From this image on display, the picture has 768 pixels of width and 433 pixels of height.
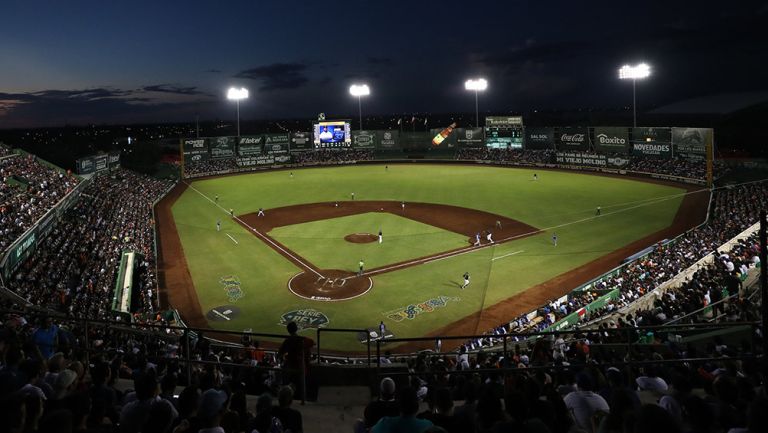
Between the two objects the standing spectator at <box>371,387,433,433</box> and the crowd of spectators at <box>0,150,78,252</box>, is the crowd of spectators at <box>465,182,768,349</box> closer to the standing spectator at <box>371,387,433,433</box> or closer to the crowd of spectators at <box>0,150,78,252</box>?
the standing spectator at <box>371,387,433,433</box>

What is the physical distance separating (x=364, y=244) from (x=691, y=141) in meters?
44.8

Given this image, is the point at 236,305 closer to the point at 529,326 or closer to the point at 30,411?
the point at 529,326

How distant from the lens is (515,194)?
55.8 meters

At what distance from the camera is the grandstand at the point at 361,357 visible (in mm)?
5195

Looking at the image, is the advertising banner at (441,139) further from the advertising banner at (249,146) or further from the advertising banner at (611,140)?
the advertising banner at (249,146)

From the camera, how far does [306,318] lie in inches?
942

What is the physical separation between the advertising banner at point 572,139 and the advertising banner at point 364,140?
3236 cm

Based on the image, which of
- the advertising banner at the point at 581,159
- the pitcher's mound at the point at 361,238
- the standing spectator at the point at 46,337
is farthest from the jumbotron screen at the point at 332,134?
the standing spectator at the point at 46,337

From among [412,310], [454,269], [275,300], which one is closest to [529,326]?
[412,310]

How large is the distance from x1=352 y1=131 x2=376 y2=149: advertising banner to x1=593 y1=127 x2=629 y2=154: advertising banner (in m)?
38.2

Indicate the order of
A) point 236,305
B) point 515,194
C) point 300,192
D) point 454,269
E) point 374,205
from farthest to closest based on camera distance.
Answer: point 300,192, point 515,194, point 374,205, point 454,269, point 236,305

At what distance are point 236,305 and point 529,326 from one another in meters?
14.1

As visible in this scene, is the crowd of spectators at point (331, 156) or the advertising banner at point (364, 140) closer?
the crowd of spectators at point (331, 156)

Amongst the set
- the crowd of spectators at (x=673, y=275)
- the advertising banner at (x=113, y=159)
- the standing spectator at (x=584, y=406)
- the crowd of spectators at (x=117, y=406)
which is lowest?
the crowd of spectators at (x=673, y=275)
